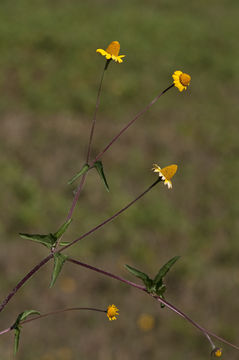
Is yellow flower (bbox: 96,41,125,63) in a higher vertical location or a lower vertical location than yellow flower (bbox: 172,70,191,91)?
higher

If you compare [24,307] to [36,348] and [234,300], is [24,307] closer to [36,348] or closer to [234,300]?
[36,348]

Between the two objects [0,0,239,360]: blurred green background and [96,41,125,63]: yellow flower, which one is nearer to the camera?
[96,41,125,63]: yellow flower

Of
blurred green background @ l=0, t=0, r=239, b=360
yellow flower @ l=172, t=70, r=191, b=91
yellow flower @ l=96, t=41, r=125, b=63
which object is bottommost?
yellow flower @ l=172, t=70, r=191, b=91

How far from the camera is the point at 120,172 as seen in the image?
4.86 meters

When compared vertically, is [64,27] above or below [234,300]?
above

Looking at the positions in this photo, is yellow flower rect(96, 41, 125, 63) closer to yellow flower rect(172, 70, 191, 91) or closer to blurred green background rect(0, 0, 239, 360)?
yellow flower rect(172, 70, 191, 91)

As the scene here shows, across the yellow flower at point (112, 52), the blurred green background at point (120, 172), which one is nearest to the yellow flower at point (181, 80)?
the yellow flower at point (112, 52)

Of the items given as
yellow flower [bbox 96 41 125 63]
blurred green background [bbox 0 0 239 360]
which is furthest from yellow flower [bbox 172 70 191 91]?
blurred green background [bbox 0 0 239 360]

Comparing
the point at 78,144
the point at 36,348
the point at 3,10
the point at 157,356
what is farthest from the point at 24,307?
the point at 3,10

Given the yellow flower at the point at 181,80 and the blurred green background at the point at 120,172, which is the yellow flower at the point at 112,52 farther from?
the blurred green background at the point at 120,172

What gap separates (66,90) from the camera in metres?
6.01

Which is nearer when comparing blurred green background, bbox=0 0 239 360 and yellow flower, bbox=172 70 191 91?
yellow flower, bbox=172 70 191 91

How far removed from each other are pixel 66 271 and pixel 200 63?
423cm

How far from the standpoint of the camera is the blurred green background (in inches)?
132
